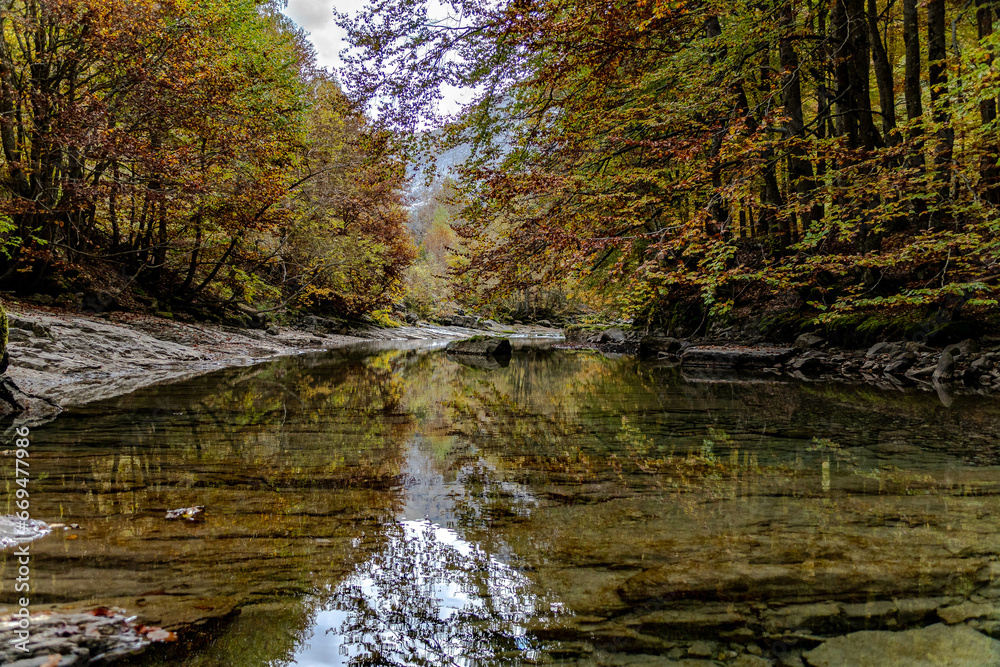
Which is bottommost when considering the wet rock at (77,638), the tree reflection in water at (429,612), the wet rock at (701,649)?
the tree reflection in water at (429,612)

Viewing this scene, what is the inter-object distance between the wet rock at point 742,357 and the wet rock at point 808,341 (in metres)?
0.39

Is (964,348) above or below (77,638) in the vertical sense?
above

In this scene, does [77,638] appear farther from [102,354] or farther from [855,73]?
[855,73]

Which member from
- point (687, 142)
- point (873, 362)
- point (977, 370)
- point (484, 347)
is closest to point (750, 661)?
point (687, 142)

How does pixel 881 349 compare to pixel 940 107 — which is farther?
pixel 881 349

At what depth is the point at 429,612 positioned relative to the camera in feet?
4.88

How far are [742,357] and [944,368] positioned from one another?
293 cm

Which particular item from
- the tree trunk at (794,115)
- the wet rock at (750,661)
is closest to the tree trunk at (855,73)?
the tree trunk at (794,115)

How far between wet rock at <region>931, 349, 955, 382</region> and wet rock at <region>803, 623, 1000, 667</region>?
6999mm

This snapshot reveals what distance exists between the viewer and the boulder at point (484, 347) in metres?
14.3

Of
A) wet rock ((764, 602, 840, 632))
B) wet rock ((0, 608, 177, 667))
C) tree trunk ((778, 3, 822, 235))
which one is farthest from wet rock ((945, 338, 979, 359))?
wet rock ((0, 608, 177, 667))

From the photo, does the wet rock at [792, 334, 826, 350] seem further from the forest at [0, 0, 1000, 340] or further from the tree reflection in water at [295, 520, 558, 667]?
the tree reflection in water at [295, 520, 558, 667]

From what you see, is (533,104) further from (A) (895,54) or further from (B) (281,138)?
(A) (895,54)

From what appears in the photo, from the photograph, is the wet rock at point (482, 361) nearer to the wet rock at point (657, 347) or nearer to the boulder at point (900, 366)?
the wet rock at point (657, 347)
